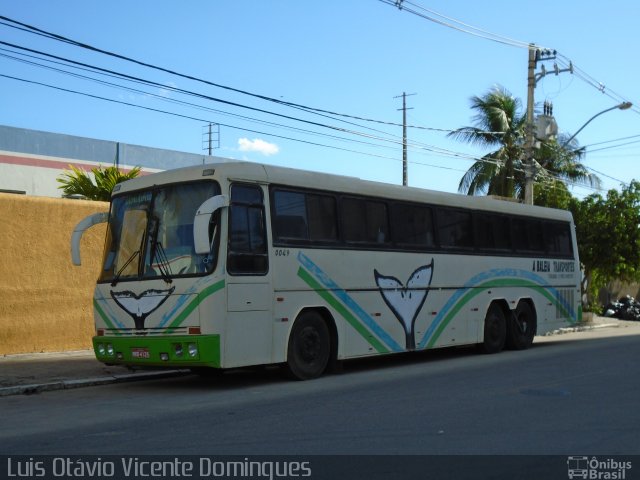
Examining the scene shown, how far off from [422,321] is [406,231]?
1770mm

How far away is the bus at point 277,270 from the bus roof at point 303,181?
24 mm

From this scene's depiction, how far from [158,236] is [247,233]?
1.32m

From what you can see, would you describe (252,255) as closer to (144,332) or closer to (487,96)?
(144,332)

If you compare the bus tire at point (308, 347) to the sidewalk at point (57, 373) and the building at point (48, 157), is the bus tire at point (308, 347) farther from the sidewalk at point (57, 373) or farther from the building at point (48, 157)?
the building at point (48, 157)

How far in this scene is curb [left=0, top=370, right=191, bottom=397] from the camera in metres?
11.4

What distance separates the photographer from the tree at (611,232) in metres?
31.0

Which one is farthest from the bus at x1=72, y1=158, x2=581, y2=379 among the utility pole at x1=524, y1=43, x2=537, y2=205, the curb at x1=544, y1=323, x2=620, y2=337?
the curb at x1=544, y1=323, x2=620, y2=337

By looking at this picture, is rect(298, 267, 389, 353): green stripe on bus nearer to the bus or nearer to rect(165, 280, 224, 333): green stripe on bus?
the bus

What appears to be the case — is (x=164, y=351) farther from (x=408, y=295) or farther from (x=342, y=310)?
(x=408, y=295)

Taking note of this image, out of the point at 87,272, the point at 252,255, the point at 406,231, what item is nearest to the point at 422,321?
the point at 406,231

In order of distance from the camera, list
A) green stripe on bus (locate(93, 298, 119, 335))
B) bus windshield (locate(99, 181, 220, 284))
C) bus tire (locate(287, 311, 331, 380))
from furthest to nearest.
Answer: bus tire (locate(287, 311, 331, 380))
green stripe on bus (locate(93, 298, 119, 335))
bus windshield (locate(99, 181, 220, 284))

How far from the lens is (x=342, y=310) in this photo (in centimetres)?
1320
